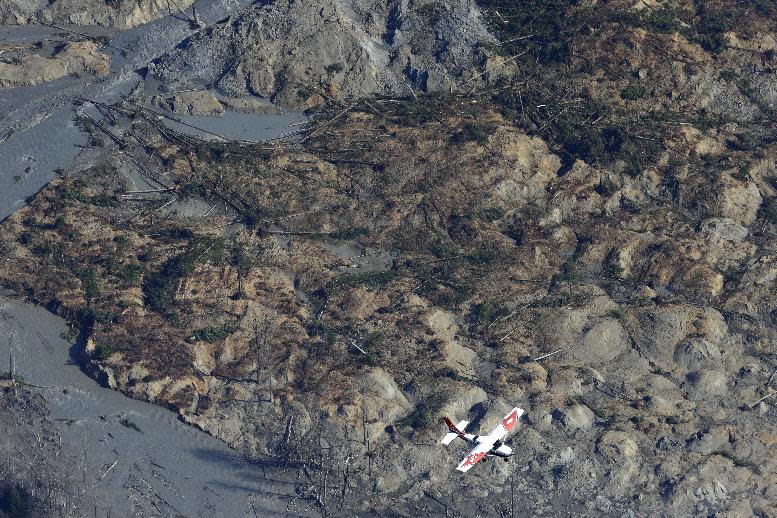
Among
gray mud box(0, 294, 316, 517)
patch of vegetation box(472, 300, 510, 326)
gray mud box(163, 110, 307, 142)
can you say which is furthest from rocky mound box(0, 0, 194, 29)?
patch of vegetation box(472, 300, 510, 326)

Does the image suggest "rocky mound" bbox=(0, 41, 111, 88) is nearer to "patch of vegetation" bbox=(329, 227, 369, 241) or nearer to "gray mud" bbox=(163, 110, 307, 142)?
"gray mud" bbox=(163, 110, 307, 142)

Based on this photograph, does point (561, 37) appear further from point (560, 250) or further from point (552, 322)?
point (552, 322)

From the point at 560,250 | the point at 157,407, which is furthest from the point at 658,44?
the point at 157,407

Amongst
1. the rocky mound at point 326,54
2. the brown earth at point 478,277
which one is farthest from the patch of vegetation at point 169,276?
the rocky mound at point 326,54

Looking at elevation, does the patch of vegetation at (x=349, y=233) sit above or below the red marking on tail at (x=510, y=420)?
above

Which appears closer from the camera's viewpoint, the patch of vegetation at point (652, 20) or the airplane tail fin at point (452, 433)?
the airplane tail fin at point (452, 433)

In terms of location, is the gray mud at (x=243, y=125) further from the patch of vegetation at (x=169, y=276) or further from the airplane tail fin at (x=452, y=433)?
the airplane tail fin at (x=452, y=433)

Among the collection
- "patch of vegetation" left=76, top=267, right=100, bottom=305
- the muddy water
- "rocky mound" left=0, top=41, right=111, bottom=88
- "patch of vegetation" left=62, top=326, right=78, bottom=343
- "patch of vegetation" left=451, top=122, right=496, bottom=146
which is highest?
"rocky mound" left=0, top=41, right=111, bottom=88
